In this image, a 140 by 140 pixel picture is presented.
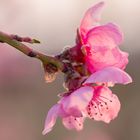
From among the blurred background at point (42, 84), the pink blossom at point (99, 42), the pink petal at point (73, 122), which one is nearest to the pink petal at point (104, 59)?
the pink blossom at point (99, 42)

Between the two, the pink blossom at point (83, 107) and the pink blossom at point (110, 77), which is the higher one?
the pink blossom at point (110, 77)

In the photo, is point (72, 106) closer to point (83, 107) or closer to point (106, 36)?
point (83, 107)

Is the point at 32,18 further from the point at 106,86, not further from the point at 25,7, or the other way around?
the point at 106,86

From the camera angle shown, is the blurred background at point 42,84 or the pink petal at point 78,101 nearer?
the pink petal at point 78,101

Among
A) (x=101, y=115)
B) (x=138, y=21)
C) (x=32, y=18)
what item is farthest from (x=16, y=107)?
(x=101, y=115)

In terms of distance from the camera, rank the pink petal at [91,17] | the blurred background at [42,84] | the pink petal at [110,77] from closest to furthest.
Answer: the pink petal at [110,77]
the pink petal at [91,17]
the blurred background at [42,84]

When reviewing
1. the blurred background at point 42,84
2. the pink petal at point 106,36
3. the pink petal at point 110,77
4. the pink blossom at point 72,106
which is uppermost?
→ the pink petal at point 106,36

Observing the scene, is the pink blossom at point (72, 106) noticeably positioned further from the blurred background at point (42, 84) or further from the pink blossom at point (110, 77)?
the blurred background at point (42, 84)
